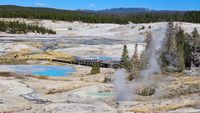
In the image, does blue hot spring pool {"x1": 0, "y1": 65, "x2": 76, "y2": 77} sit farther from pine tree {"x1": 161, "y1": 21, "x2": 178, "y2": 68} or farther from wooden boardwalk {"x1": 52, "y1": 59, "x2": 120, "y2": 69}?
pine tree {"x1": 161, "y1": 21, "x2": 178, "y2": 68}

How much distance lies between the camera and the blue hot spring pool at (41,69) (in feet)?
148

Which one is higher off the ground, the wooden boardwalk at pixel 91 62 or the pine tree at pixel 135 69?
the pine tree at pixel 135 69

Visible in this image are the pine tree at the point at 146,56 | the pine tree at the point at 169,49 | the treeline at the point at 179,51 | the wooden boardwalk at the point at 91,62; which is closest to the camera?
the pine tree at the point at 146,56

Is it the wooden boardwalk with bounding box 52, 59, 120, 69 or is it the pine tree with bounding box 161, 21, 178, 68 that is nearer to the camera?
the pine tree with bounding box 161, 21, 178, 68

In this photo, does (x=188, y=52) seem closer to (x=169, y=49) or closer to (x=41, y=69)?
(x=169, y=49)

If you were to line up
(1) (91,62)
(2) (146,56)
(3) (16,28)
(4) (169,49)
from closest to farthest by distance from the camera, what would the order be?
(2) (146,56)
(4) (169,49)
(1) (91,62)
(3) (16,28)

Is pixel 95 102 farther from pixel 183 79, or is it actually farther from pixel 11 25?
pixel 11 25

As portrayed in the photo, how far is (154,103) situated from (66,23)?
324 ft

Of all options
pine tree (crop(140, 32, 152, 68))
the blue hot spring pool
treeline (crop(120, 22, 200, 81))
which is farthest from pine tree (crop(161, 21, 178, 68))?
the blue hot spring pool

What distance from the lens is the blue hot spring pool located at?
148ft

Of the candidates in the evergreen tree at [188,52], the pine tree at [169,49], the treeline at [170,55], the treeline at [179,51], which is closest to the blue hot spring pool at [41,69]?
the treeline at [170,55]

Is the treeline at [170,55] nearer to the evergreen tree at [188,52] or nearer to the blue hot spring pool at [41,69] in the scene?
the evergreen tree at [188,52]

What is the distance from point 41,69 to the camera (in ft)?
158

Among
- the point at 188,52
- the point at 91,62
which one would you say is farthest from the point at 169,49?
the point at 91,62
